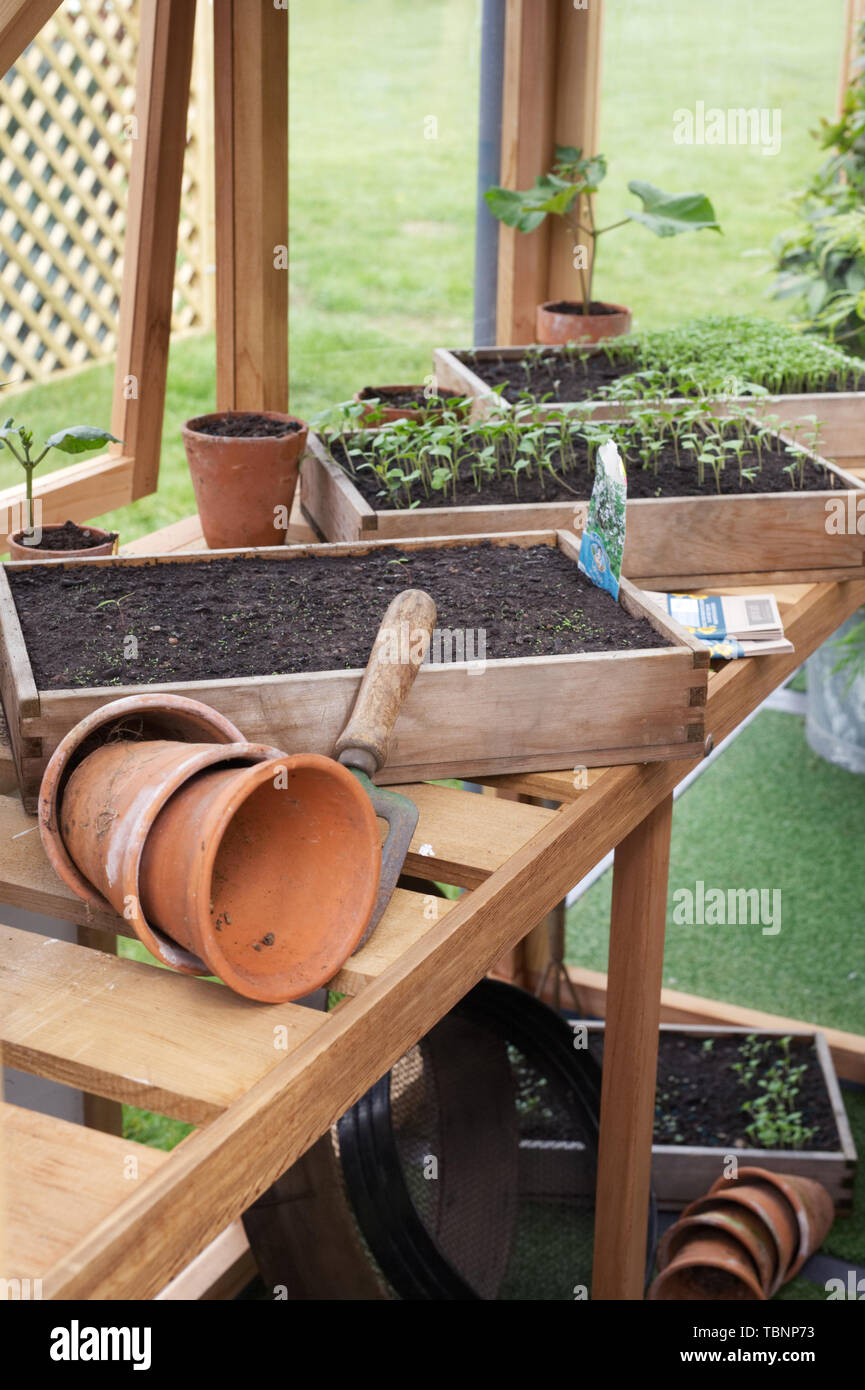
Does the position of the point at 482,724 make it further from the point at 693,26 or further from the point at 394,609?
the point at 693,26

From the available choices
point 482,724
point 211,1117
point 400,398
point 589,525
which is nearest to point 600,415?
point 400,398

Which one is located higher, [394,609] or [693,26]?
[693,26]

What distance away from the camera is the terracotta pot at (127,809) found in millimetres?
1027

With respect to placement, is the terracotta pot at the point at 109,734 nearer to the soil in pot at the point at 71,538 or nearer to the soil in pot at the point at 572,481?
the soil in pot at the point at 71,538

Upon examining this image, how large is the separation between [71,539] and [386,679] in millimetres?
622

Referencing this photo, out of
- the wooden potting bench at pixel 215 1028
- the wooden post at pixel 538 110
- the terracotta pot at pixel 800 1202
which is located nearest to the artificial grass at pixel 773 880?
the terracotta pot at pixel 800 1202

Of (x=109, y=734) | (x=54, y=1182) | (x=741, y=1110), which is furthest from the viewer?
(x=741, y=1110)

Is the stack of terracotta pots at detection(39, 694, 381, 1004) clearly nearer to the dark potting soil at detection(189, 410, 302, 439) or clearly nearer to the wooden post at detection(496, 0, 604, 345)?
the dark potting soil at detection(189, 410, 302, 439)

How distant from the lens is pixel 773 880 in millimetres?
3836

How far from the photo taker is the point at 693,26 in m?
Answer: 3.63

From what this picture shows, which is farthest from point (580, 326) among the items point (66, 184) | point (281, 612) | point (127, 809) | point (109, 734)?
point (127, 809)

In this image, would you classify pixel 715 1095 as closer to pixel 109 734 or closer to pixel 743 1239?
pixel 743 1239

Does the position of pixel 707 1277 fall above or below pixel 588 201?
below
